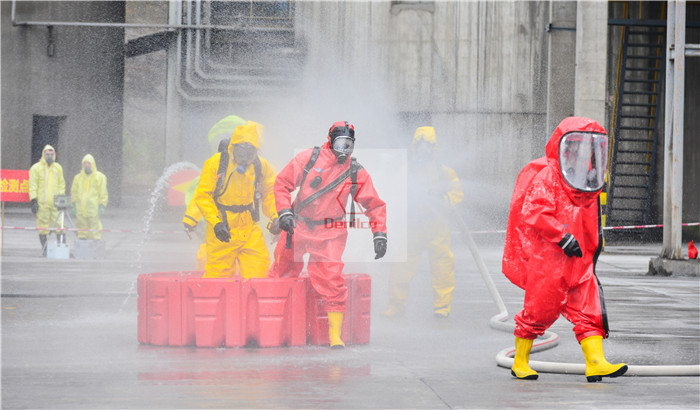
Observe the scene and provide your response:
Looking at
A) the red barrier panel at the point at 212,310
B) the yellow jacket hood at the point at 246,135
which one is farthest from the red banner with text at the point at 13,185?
the red barrier panel at the point at 212,310

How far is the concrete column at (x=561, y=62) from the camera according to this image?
1905 cm

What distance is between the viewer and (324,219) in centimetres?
726

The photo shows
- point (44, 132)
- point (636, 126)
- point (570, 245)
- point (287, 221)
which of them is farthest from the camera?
point (44, 132)

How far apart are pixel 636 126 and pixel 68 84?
16862 millimetres

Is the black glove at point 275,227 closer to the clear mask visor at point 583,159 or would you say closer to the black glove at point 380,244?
the black glove at point 380,244

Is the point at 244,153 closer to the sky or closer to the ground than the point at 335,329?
closer to the sky

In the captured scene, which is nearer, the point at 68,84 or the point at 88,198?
the point at 88,198

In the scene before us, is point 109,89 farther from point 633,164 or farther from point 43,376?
point 43,376

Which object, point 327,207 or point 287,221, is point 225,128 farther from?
point 287,221

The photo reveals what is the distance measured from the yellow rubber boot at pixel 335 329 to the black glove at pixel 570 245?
2139mm

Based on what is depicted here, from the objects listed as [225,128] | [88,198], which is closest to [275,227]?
[225,128]

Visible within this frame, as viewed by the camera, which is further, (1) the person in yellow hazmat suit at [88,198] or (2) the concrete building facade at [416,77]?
(2) the concrete building facade at [416,77]

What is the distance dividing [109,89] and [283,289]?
26058mm

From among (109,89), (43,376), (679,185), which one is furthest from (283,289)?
(109,89)
